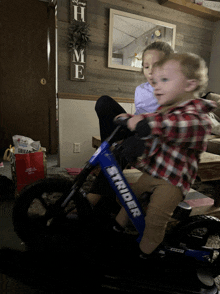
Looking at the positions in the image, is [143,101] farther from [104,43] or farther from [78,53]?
[104,43]

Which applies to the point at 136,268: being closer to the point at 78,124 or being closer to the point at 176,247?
the point at 176,247

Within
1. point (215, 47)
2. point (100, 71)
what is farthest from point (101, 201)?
point (215, 47)

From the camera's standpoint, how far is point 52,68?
9.03 feet

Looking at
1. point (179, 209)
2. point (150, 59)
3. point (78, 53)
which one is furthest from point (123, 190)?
point (78, 53)

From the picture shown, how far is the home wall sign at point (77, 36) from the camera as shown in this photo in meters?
2.01

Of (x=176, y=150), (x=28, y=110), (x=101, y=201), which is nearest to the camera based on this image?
(x=176, y=150)

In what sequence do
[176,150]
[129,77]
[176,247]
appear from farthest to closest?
[129,77]
[176,247]
[176,150]

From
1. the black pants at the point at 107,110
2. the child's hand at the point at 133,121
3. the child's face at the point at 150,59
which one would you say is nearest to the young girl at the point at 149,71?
the child's face at the point at 150,59

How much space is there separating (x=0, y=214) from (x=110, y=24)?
2.21 meters

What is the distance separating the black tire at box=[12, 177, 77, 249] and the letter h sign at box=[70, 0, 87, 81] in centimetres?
164

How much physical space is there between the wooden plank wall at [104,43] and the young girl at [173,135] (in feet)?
5.37

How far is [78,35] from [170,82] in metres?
1.75

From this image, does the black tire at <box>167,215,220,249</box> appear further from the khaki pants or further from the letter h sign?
the letter h sign

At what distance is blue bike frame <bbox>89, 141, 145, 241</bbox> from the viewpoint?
72cm
